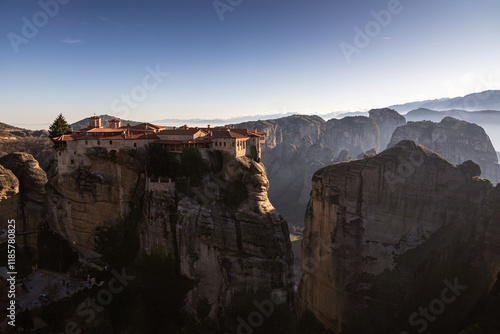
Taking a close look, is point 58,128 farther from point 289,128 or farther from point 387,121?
point 387,121

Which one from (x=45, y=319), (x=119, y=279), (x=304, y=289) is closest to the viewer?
(x=45, y=319)

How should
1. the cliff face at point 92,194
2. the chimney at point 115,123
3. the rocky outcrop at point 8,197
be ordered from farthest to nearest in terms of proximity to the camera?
the chimney at point 115,123
the rocky outcrop at point 8,197
the cliff face at point 92,194

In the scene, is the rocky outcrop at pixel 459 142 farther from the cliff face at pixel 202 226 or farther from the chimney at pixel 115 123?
the chimney at pixel 115 123

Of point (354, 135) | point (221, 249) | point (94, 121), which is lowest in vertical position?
point (221, 249)

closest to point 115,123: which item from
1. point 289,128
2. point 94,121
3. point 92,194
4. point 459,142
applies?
point 94,121

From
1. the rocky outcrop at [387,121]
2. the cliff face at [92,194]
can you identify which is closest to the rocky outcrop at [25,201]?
the cliff face at [92,194]

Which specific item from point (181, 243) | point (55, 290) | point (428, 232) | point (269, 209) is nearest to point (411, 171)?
point (428, 232)

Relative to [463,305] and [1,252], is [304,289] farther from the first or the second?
[1,252]
